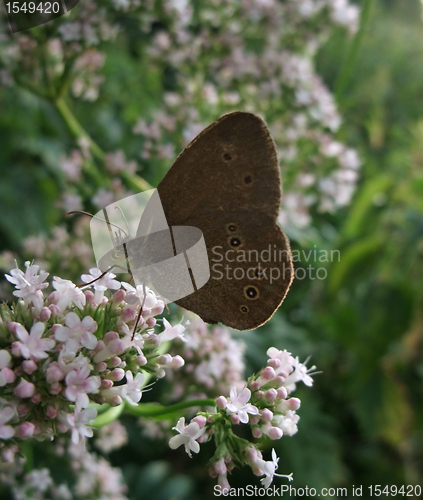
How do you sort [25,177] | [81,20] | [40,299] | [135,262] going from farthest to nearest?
[25,177]
[81,20]
[135,262]
[40,299]

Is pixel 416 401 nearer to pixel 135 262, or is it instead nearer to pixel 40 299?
pixel 135 262

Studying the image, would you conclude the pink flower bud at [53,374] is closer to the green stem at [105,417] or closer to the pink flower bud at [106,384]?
the pink flower bud at [106,384]

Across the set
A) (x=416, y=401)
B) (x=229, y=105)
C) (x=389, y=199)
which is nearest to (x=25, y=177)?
(x=229, y=105)

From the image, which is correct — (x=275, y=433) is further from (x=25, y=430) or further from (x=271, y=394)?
(x=25, y=430)

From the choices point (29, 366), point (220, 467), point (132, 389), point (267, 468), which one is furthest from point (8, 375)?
point (267, 468)

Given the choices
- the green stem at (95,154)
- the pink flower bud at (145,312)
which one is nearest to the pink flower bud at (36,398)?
the pink flower bud at (145,312)

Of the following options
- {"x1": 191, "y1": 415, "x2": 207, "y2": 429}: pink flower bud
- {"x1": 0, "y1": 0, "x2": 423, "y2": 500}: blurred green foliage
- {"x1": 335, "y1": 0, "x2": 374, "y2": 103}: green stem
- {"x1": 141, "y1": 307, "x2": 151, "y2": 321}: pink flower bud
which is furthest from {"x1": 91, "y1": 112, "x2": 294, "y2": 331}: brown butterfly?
{"x1": 335, "y1": 0, "x2": 374, "y2": 103}: green stem
